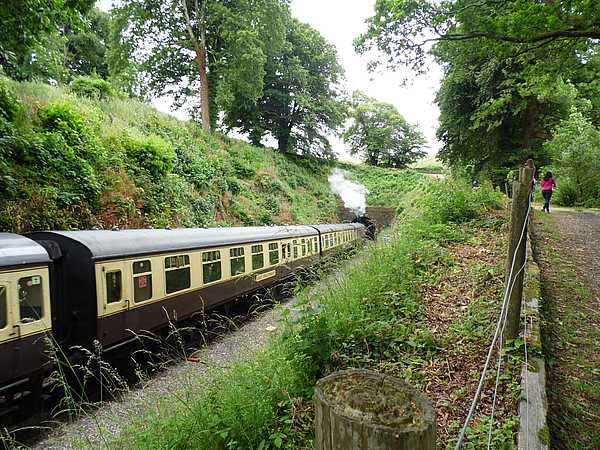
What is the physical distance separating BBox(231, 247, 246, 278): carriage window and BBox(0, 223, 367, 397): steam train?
0.02 meters

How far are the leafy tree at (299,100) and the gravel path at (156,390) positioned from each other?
68.7 feet

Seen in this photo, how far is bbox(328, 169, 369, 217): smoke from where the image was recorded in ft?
99.5

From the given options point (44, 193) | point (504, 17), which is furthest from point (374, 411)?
point (44, 193)

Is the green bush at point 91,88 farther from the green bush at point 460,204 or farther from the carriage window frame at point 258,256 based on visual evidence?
the green bush at point 460,204

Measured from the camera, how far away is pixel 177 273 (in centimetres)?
696

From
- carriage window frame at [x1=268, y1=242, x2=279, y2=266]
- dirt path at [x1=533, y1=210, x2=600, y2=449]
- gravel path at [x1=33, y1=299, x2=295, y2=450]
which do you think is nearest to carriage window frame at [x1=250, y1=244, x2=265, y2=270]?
carriage window frame at [x1=268, y1=242, x2=279, y2=266]

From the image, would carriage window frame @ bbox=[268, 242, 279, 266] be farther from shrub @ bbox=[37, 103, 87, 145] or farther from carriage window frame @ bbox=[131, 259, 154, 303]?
shrub @ bbox=[37, 103, 87, 145]

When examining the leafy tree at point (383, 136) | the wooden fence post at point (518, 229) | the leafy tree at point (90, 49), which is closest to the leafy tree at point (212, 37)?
the leafy tree at point (90, 49)

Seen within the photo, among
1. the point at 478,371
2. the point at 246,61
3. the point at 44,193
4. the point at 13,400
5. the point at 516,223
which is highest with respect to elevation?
the point at 246,61

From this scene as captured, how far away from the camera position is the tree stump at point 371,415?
3.69 feet

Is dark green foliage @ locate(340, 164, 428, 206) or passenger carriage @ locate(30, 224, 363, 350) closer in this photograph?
passenger carriage @ locate(30, 224, 363, 350)

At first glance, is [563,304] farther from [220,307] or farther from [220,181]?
[220,181]

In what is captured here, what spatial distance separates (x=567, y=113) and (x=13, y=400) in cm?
1902

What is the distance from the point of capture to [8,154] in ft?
27.1
